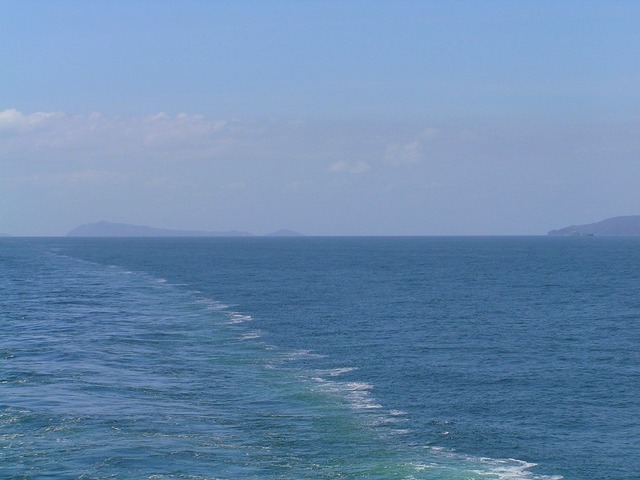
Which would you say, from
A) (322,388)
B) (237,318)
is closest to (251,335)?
(237,318)

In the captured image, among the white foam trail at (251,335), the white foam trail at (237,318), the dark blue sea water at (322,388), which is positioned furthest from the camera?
the white foam trail at (237,318)

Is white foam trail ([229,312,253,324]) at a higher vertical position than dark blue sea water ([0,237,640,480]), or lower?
higher

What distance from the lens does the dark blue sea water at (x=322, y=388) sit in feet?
116

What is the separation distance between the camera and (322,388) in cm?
4888

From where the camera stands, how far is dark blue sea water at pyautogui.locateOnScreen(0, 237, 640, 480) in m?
35.3

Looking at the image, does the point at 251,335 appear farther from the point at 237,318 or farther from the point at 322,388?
the point at 322,388

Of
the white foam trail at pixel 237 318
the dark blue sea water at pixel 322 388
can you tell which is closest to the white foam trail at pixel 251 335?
the dark blue sea water at pixel 322 388

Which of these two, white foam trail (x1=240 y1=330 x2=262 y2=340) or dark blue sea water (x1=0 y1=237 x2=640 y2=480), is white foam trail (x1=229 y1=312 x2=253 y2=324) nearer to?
dark blue sea water (x1=0 y1=237 x2=640 y2=480)

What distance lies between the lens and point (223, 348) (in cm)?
6388

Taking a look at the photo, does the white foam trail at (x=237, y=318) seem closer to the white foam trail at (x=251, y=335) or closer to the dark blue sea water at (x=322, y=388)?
the dark blue sea water at (x=322, y=388)

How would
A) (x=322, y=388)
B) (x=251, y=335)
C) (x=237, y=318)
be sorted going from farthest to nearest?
(x=237, y=318)
(x=251, y=335)
(x=322, y=388)

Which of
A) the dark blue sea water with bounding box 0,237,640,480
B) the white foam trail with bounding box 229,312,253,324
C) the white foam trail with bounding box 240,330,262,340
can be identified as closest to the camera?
the dark blue sea water with bounding box 0,237,640,480

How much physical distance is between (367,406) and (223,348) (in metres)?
22.0

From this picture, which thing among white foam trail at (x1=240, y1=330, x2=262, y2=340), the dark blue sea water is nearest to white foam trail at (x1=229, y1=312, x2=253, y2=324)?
the dark blue sea water
